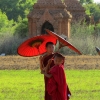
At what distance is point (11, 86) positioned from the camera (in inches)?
821

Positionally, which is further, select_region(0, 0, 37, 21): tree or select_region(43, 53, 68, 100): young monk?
select_region(0, 0, 37, 21): tree

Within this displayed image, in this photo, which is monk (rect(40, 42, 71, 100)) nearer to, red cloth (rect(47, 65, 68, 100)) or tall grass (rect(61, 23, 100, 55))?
red cloth (rect(47, 65, 68, 100))

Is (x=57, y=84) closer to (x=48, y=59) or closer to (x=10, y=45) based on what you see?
(x=48, y=59)

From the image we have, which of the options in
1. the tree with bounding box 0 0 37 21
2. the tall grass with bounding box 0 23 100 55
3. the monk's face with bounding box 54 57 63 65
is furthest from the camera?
the tree with bounding box 0 0 37 21

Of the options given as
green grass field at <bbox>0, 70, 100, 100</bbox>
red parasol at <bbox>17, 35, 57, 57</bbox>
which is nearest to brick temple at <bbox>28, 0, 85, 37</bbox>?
green grass field at <bbox>0, 70, 100, 100</bbox>

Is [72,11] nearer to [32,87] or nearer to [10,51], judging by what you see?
[10,51]

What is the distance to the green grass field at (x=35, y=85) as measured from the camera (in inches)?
690

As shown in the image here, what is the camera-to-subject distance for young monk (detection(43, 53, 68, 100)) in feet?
39.7

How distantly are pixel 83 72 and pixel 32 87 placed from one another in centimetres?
743

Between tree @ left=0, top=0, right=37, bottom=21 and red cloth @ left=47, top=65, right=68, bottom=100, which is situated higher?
red cloth @ left=47, top=65, right=68, bottom=100

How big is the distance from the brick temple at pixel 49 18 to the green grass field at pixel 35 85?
25209mm

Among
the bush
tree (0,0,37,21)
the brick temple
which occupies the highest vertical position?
the brick temple

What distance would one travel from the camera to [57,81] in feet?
39.8

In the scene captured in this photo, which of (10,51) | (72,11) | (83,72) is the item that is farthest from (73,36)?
(83,72)
